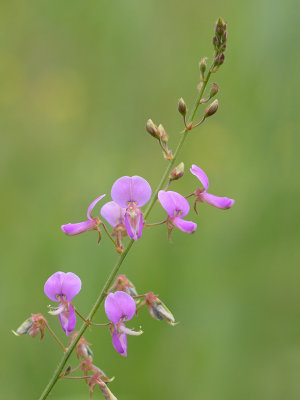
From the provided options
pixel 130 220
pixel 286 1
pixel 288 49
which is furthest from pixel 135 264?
pixel 130 220

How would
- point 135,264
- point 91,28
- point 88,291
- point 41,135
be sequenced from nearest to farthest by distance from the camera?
point 88,291 → point 135,264 → point 41,135 → point 91,28

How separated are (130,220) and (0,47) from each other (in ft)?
13.9

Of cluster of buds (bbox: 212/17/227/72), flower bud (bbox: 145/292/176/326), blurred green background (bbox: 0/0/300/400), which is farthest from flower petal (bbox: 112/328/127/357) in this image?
blurred green background (bbox: 0/0/300/400)

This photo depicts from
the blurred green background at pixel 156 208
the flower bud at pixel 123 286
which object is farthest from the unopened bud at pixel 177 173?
the blurred green background at pixel 156 208

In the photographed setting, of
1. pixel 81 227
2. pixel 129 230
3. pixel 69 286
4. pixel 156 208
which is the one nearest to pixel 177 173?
pixel 129 230

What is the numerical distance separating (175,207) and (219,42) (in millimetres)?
561

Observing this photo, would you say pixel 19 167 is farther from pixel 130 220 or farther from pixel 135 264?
pixel 130 220

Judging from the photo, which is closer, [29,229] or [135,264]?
[135,264]

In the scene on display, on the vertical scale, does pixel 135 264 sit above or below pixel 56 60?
below

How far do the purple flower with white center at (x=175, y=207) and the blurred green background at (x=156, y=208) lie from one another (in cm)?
200

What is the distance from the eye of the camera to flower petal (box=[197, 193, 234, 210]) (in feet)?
6.55

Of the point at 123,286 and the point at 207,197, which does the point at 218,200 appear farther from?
the point at 123,286

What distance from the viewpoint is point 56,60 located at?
5.88 metres

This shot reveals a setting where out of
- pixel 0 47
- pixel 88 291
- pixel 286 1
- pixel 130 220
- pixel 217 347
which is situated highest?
pixel 0 47
